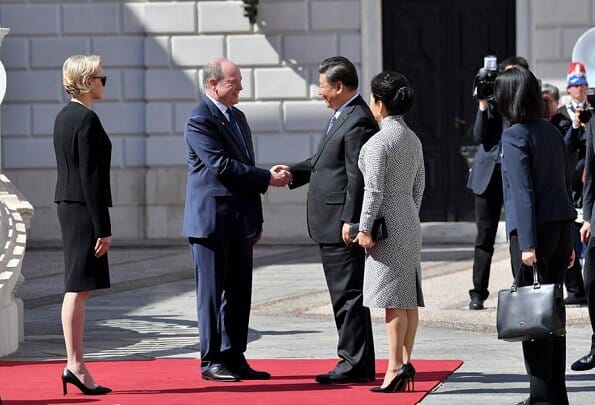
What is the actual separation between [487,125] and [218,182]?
10.8 ft

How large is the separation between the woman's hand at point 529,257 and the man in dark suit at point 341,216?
4.40 feet

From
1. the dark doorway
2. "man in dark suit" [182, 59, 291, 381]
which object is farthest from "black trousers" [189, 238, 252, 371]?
the dark doorway

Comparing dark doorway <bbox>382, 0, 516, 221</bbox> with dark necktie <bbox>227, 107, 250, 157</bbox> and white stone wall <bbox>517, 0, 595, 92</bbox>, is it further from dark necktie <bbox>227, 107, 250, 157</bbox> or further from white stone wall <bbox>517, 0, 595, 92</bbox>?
dark necktie <bbox>227, 107, 250, 157</bbox>

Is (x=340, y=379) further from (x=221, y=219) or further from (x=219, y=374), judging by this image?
(x=221, y=219)

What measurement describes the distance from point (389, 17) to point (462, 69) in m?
1.04

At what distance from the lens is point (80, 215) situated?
851 cm

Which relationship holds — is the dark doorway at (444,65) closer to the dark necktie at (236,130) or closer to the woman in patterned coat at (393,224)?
the dark necktie at (236,130)

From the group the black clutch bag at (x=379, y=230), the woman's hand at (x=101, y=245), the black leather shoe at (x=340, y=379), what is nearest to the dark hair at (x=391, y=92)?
the black clutch bag at (x=379, y=230)

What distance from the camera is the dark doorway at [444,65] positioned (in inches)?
744

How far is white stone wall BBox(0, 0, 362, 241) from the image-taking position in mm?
18531

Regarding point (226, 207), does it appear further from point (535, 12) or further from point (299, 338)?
point (535, 12)

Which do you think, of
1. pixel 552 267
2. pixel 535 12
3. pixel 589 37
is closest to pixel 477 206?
pixel 589 37

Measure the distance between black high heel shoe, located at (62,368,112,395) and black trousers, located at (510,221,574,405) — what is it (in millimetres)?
2254

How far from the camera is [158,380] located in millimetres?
9039
